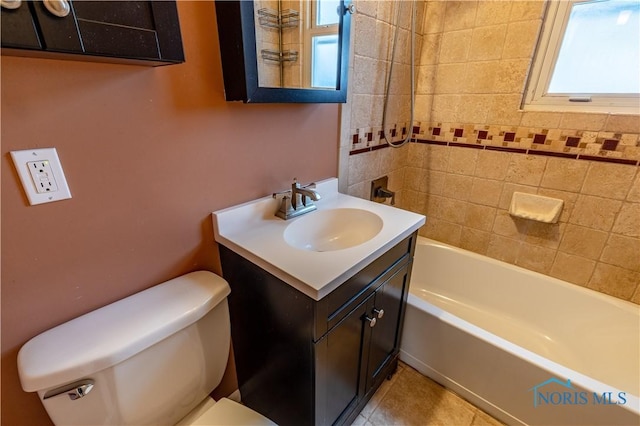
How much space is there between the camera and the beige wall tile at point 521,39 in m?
1.34

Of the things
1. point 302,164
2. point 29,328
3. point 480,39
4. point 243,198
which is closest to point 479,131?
point 480,39

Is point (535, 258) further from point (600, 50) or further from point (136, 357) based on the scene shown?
point (136, 357)

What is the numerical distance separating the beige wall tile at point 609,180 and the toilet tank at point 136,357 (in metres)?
1.71

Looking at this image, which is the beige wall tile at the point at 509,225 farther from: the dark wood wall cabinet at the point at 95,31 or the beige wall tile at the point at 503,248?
the dark wood wall cabinet at the point at 95,31

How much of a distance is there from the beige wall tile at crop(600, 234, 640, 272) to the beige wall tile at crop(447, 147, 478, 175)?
2.36 feet

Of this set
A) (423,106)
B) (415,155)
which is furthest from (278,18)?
(415,155)

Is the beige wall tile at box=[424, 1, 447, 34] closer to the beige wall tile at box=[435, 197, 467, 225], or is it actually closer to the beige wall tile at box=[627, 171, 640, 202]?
the beige wall tile at box=[435, 197, 467, 225]

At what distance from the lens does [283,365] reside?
0.97 meters

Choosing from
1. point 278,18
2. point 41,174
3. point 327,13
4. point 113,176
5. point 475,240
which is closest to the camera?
point 41,174

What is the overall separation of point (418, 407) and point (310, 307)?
993 millimetres

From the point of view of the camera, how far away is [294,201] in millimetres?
1154

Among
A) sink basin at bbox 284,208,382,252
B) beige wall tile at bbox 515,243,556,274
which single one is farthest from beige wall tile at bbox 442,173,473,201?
sink basin at bbox 284,208,382,252

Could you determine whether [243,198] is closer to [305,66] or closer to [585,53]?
[305,66]

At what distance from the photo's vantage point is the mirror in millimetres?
806
